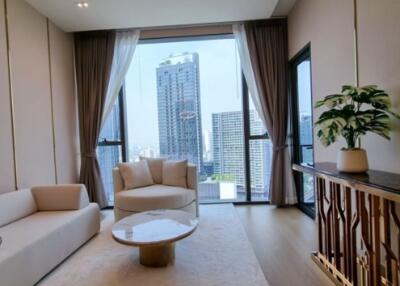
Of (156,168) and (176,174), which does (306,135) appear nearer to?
(176,174)

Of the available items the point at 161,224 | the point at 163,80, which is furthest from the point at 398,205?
the point at 163,80

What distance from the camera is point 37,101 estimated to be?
4039 mm

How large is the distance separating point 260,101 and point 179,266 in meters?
2.96

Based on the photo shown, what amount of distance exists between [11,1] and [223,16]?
2660 millimetres

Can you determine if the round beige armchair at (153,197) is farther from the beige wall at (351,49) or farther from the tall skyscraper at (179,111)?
the beige wall at (351,49)

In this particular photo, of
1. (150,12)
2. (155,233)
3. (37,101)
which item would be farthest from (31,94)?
(155,233)

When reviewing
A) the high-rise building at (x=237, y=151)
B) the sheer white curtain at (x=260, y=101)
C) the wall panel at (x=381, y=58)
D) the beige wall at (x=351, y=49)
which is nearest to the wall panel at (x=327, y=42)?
the beige wall at (x=351, y=49)

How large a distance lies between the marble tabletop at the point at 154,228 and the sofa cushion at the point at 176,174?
1.06 m

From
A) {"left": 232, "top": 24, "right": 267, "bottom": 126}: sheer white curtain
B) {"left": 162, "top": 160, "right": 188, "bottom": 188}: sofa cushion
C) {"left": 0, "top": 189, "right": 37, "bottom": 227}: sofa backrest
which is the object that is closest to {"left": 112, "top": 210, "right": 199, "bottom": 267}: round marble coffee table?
{"left": 0, "top": 189, "right": 37, "bottom": 227}: sofa backrest

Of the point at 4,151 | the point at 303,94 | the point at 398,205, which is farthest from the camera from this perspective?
the point at 303,94

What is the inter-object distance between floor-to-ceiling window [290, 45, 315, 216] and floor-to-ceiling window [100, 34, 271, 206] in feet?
2.10

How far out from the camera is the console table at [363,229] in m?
1.79

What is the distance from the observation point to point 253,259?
288 centimetres

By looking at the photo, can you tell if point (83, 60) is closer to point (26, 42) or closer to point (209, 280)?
point (26, 42)
